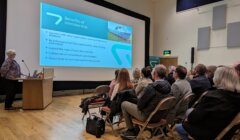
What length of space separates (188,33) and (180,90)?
26.2 feet

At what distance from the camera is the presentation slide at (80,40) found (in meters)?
6.37

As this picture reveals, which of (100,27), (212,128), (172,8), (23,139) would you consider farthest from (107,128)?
(172,8)

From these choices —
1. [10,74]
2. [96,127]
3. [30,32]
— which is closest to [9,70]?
[10,74]

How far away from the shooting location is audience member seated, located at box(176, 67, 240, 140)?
176cm

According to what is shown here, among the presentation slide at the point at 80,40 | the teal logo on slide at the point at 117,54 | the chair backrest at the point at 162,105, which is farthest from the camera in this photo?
the teal logo on slide at the point at 117,54

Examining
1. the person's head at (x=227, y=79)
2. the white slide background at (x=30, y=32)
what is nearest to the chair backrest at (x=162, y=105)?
the person's head at (x=227, y=79)

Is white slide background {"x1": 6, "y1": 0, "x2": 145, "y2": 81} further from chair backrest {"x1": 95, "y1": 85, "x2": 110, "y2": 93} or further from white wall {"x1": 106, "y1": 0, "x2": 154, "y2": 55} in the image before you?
chair backrest {"x1": 95, "y1": 85, "x2": 110, "y2": 93}

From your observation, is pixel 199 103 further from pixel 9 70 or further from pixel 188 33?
pixel 188 33

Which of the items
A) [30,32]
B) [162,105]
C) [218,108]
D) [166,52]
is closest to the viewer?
[218,108]

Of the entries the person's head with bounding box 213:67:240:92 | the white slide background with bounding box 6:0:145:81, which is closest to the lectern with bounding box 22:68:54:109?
the white slide background with bounding box 6:0:145:81

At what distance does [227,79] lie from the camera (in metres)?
1.83

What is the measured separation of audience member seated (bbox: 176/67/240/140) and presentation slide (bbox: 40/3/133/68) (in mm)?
5393

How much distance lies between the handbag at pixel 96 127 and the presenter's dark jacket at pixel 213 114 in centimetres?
154

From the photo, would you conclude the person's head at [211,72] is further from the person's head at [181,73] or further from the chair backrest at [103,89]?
the chair backrest at [103,89]
